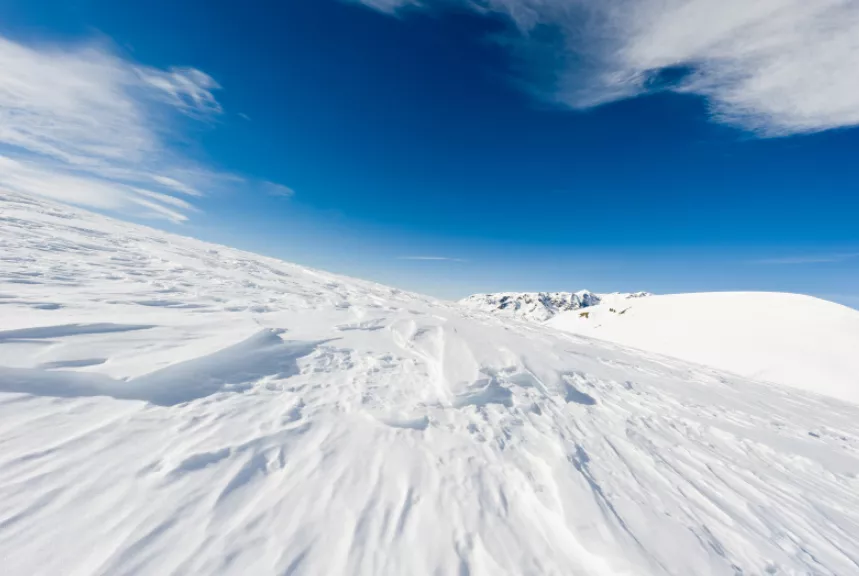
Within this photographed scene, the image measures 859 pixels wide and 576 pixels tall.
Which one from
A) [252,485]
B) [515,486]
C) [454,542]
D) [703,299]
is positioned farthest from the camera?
[703,299]

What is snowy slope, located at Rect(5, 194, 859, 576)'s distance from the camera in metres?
2.63

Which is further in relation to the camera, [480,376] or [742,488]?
[480,376]

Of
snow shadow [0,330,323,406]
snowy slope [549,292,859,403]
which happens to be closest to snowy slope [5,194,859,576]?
snow shadow [0,330,323,406]

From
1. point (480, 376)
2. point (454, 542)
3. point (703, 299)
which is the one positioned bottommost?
point (454, 542)

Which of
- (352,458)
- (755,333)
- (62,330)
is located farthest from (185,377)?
(755,333)

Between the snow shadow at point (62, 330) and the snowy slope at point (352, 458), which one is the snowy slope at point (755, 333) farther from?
the snow shadow at point (62, 330)

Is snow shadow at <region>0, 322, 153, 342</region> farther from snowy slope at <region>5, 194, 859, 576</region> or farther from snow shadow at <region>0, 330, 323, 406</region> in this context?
snow shadow at <region>0, 330, 323, 406</region>

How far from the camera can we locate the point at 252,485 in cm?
312

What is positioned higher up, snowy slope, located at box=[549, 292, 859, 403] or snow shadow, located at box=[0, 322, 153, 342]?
snowy slope, located at box=[549, 292, 859, 403]

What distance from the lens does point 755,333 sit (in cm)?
1834

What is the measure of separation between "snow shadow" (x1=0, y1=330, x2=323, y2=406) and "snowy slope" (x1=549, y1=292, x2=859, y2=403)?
18750 millimetres

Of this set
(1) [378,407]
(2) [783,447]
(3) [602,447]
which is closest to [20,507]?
(1) [378,407]

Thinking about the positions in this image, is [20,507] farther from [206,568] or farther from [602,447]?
[602,447]

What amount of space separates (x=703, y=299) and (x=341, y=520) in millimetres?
29295
